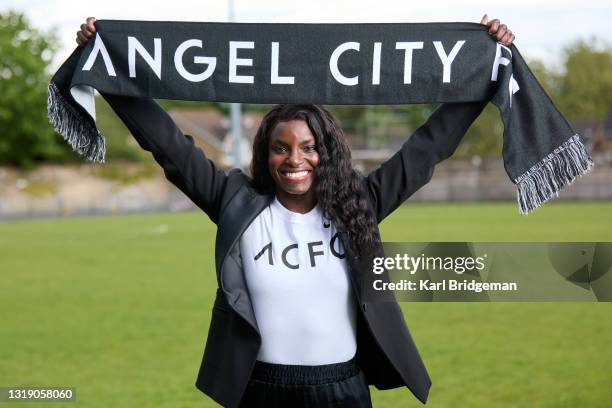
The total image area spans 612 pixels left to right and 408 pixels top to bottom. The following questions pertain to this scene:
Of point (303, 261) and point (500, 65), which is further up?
point (500, 65)

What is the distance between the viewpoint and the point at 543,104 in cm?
303

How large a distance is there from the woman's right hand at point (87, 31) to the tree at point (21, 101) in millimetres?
41587

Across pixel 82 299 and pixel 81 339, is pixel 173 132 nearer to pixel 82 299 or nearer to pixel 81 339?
pixel 81 339

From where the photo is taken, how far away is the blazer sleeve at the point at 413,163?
2.78 metres

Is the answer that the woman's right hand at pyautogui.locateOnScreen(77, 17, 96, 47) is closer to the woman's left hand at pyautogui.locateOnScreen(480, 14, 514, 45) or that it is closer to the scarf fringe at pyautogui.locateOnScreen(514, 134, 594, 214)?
the woman's left hand at pyautogui.locateOnScreen(480, 14, 514, 45)

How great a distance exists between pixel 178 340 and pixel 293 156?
547cm

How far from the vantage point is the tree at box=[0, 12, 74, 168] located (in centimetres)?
4262

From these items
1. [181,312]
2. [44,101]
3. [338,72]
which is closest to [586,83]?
[44,101]

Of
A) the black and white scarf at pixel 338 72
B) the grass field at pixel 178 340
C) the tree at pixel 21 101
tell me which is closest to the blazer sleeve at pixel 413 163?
the black and white scarf at pixel 338 72

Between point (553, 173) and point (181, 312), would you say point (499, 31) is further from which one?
point (181, 312)

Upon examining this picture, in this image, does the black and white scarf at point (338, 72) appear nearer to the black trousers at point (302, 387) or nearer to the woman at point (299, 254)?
the woman at point (299, 254)

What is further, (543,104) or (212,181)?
(543,104)

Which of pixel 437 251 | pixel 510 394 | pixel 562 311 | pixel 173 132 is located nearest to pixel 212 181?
pixel 173 132

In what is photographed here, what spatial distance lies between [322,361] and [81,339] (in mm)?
5793
